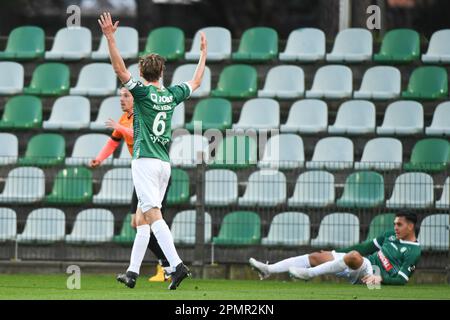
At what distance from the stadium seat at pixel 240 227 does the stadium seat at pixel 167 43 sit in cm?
442

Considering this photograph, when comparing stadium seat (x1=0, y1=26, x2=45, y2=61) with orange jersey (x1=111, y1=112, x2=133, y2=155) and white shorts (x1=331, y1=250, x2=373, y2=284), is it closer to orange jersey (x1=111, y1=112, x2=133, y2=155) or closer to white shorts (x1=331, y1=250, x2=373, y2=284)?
orange jersey (x1=111, y1=112, x2=133, y2=155)

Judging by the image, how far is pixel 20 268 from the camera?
781 inches

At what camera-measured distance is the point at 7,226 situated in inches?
819

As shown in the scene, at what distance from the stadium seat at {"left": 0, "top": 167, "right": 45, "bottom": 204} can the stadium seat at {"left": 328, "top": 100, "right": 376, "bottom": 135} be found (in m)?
4.40

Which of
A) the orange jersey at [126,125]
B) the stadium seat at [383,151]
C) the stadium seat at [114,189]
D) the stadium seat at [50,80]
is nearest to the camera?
the orange jersey at [126,125]

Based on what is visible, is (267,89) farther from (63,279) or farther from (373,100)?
(63,279)

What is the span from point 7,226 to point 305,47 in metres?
6.05

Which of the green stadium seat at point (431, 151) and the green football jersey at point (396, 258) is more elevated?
the green stadium seat at point (431, 151)

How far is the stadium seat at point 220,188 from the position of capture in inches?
818

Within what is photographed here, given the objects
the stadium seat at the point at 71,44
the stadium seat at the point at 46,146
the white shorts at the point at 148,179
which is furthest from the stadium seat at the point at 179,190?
the white shorts at the point at 148,179

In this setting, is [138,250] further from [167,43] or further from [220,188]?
[167,43]

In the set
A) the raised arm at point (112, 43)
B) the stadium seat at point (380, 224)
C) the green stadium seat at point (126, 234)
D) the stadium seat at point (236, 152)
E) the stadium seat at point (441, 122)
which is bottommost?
the green stadium seat at point (126, 234)

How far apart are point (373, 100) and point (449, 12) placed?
7.76 metres

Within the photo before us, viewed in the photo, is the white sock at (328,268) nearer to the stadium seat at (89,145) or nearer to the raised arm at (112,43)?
the raised arm at (112,43)
